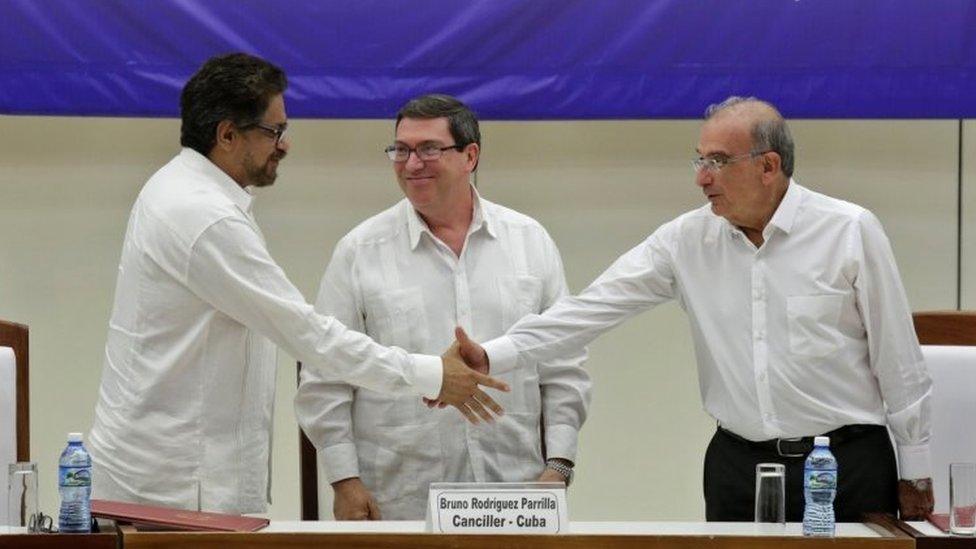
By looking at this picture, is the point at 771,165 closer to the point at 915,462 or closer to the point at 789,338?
the point at 789,338

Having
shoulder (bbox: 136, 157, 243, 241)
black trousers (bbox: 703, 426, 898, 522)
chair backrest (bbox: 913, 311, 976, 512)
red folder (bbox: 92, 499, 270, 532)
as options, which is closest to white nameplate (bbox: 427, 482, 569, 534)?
red folder (bbox: 92, 499, 270, 532)

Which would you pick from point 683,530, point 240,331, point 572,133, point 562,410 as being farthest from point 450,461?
point 572,133

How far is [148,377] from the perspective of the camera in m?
3.00

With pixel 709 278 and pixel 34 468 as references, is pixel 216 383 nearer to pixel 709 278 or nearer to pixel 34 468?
pixel 34 468

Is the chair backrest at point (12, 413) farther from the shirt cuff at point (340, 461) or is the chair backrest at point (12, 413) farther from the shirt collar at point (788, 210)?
the shirt collar at point (788, 210)

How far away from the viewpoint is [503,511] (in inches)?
98.6

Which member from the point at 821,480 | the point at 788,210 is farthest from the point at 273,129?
the point at 821,480

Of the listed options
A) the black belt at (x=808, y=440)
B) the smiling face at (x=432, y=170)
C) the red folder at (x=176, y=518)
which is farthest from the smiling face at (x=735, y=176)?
the red folder at (x=176, y=518)

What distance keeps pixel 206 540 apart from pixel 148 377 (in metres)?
0.61

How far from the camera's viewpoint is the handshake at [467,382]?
3.21m

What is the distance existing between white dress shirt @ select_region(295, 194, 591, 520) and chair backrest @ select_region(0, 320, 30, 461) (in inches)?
24.6

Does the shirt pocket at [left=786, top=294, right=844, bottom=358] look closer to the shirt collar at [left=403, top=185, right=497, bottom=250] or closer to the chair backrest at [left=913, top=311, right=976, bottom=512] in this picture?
the chair backrest at [left=913, top=311, right=976, bottom=512]

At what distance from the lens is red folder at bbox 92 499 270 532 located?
2529mm

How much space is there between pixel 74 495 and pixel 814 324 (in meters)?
1.59
